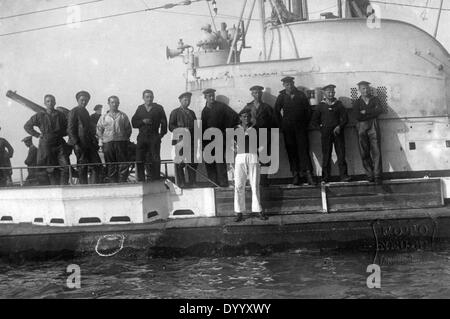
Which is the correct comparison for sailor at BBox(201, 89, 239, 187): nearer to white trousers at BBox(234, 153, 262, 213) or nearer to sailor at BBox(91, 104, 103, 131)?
white trousers at BBox(234, 153, 262, 213)

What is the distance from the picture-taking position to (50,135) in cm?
1028

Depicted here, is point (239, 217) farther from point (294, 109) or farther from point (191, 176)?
point (294, 109)

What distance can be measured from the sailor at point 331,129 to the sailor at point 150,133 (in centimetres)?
313

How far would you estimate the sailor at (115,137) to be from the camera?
988cm

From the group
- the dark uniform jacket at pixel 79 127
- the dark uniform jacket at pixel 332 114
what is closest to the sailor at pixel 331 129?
the dark uniform jacket at pixel 332 114

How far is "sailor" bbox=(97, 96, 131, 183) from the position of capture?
988cm

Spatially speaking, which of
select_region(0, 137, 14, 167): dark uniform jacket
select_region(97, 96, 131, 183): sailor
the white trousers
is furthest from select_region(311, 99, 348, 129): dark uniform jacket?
select_region(0, 137, 14, 167): dark uniform jacket

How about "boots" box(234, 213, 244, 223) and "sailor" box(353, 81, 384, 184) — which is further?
"sailor" box(353, 81, 384, 184)

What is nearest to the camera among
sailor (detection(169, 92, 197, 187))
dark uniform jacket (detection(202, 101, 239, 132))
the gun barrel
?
dark uniform jacket (detection(202, 101, 239, 132))

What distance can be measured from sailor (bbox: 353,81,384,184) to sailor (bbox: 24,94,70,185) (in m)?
5.86

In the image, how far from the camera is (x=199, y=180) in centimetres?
1075

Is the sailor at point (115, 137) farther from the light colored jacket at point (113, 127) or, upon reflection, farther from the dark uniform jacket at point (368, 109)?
the dark uniform jacket at point (368, 109)

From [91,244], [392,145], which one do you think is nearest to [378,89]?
[392,145]

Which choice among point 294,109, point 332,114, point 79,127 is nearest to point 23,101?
point 79,127
